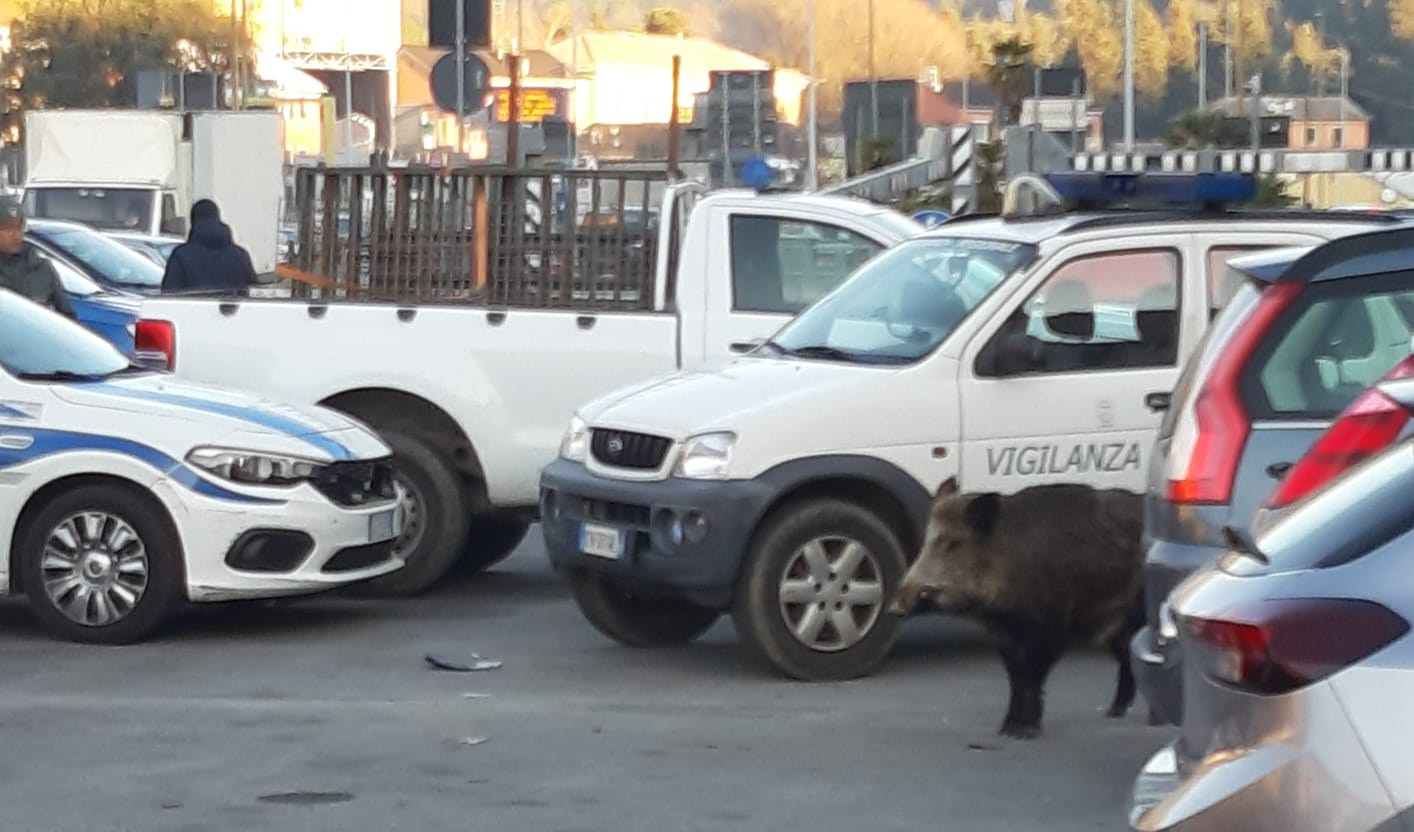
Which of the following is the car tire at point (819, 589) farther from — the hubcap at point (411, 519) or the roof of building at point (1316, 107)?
the roof of building at point (1316, 107)

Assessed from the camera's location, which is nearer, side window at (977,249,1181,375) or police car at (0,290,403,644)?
side window at (977,249,1181,375)

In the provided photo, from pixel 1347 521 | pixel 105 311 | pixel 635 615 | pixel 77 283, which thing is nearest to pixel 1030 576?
pixel 635 615

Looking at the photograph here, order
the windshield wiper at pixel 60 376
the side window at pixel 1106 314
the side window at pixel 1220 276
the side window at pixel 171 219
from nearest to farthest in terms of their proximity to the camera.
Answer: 1. the side window at pixel 1106 314
2. the side window at pixel 1220 276
3. the windshield wiper at pixel 60 376
4. the side window at pixel 171 219

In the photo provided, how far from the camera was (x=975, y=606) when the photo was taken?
8.30m

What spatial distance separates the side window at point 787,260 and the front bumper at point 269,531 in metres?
2.19

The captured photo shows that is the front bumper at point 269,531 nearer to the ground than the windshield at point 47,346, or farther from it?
nearer to the ground

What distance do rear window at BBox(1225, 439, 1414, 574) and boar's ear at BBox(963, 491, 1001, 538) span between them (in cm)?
361

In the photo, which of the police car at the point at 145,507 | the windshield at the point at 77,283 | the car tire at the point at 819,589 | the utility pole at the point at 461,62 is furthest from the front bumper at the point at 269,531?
the windshield at the point at 77,283

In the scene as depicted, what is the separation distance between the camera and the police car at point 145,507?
10.3 meters

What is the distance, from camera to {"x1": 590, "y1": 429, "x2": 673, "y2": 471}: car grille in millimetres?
9414

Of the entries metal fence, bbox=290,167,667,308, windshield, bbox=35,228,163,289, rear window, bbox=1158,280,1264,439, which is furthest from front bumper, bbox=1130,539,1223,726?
windshield, bbox=35,228,163,289

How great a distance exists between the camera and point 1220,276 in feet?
32.3

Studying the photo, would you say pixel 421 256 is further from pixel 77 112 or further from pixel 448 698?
pixel 77 112

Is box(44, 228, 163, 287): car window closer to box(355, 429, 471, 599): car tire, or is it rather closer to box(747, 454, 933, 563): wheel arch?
box(355, 429, 471, 599): car tire
